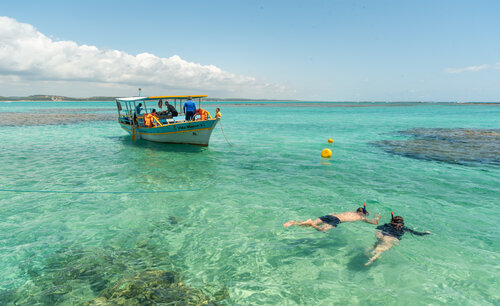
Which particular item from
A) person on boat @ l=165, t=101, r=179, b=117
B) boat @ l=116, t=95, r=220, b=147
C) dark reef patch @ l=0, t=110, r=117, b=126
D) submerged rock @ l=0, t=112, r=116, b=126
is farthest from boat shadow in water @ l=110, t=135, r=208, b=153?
submerged rock @ l=0, t=112, r=116, b=126

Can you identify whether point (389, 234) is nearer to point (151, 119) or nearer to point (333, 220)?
point (333, 220)

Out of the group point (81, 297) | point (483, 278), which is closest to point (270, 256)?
point (81, 297)

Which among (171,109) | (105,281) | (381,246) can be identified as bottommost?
(105,281)

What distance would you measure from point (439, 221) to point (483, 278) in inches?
99.2

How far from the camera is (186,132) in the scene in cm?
1836

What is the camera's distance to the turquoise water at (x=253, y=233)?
4949 millimetres

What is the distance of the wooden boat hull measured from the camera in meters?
17.8

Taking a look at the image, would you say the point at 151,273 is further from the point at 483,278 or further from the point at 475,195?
the point at 475,195

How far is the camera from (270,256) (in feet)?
19.4

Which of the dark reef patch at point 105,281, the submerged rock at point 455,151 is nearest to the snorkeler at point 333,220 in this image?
the dark reef patch at point 105,281

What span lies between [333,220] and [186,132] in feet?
43.8

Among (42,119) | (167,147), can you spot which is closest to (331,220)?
(167,147)

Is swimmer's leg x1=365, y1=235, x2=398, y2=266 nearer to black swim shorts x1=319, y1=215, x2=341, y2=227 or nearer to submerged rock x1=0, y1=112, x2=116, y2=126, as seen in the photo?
black swim shorts x1=319, y1=215, x2=341, y2=227

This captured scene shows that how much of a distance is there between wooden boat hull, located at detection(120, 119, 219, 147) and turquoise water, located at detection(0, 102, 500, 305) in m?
5.08
